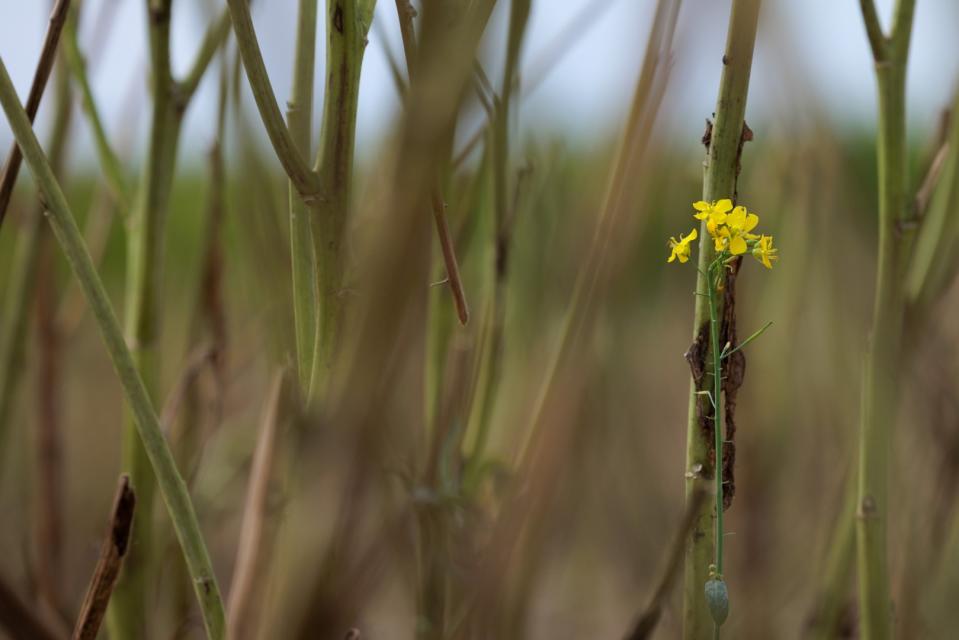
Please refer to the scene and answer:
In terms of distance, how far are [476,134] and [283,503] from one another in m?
0.23

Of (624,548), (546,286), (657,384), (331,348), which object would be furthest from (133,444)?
(657,384)

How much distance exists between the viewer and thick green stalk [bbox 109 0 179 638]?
470 millimetres

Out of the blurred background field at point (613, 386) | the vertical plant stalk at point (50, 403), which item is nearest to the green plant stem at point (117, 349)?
the blurred background field at point (613, 386)

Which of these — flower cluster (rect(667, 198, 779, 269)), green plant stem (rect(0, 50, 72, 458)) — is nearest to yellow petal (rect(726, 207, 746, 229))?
flower cluster (rect(667, 198, 779, 269))

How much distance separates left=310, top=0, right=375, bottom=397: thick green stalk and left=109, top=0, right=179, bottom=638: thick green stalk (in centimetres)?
18

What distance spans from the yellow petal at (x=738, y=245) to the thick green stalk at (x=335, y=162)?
0.13m

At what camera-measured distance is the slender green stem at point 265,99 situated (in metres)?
0.30

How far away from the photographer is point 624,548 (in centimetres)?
102

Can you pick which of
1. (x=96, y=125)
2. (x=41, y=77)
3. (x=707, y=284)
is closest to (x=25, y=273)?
(x=96, y=125)

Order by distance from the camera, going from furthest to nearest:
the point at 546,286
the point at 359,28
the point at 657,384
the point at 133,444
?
the point at 657,384, the point at 546,286, the point at 133,444, the point at 359,28

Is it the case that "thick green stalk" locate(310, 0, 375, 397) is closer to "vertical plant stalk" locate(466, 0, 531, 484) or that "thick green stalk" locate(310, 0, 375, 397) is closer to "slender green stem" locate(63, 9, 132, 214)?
"vertical plant stalk" locate(466, 0, 531, 484)

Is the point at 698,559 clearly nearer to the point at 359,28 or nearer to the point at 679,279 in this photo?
the point at 359,28

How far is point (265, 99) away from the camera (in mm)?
308

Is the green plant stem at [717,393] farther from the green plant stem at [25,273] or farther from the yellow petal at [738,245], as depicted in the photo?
the green plant stem at [25,273]
